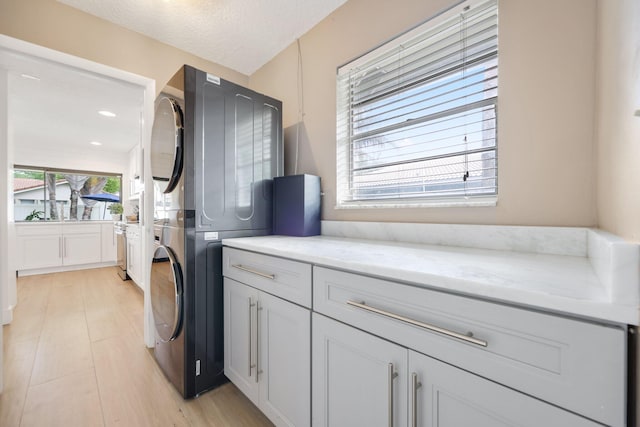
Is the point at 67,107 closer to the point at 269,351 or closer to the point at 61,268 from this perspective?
the point at 61,268

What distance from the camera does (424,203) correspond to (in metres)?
1.41

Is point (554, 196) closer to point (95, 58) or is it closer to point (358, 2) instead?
point (358, 2)

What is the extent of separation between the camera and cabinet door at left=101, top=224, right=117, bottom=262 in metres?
5.21

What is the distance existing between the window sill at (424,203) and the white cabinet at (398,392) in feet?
2.60

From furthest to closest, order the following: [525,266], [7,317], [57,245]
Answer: [57,245]
[7,317]
[525,266]

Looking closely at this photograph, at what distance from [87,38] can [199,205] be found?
149cm

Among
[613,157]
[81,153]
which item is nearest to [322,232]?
[613,157]

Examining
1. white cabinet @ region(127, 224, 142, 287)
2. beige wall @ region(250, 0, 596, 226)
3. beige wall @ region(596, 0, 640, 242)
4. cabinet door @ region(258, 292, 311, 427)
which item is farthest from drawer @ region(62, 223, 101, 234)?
beige wall @ region(596, 0, 640, 242)

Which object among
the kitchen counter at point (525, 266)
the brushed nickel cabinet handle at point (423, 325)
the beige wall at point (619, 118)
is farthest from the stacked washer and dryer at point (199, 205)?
the beige wall at point (619, 118)

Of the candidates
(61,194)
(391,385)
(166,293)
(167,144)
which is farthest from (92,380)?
(61,194)

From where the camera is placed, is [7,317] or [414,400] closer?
[414,400]

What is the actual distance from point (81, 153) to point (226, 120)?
225 inches

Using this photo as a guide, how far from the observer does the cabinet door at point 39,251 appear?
439 centimetres

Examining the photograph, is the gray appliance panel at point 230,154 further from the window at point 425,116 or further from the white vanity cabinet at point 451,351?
the white vanity cabinet at point 451,351
